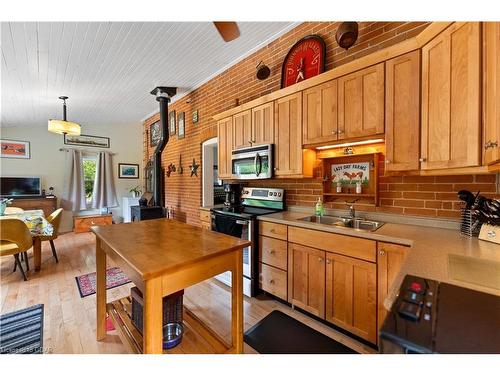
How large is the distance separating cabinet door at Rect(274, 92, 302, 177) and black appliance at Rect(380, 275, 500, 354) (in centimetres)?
164

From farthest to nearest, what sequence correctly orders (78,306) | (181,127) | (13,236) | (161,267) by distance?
(181,127) < (13,236) < (78,306) < (161,267)

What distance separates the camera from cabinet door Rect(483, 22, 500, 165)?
110 centimetres

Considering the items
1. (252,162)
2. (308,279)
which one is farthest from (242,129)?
(308,279)

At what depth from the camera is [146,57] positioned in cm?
292

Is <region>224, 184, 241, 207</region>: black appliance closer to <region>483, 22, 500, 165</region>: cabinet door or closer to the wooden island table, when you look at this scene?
the wooden island table

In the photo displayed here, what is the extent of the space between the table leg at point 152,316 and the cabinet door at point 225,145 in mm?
2181

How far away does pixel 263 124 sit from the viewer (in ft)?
8.57

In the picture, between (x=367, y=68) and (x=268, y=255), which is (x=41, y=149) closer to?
(x=268, y=255)

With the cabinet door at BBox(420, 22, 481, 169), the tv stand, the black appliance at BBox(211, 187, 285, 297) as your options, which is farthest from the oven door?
the tv stand

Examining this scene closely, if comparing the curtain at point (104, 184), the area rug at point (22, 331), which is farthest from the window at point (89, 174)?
the area rug at point (22, 331)

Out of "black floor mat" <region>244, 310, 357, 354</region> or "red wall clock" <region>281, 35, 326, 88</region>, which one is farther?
"red wall clock" <region>281, 35, 326, 88</region>

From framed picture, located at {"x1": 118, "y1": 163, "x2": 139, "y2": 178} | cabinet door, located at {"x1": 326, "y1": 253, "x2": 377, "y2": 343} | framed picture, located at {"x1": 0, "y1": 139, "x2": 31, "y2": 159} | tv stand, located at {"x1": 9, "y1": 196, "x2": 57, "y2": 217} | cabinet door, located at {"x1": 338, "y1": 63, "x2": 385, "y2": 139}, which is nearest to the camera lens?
cabinet door, located at {"x1": 326, "y1": 253, "x2": 377, "y2": 343}

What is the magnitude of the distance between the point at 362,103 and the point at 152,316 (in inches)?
79.7

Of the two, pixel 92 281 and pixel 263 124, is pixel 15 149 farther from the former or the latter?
pixel 263 124
